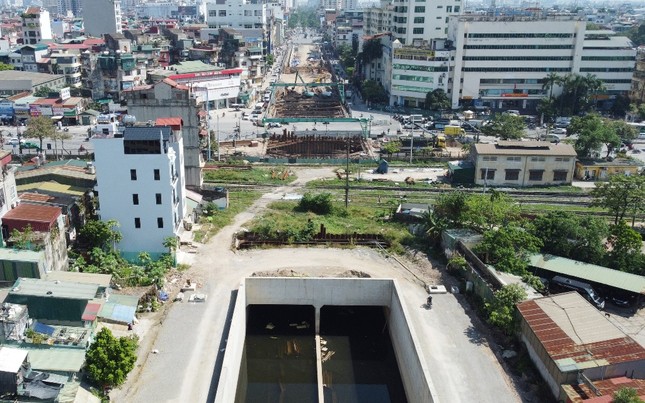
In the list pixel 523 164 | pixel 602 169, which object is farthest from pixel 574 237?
pixel 602 169

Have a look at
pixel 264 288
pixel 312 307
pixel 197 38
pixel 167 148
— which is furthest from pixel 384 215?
pixel 197 38

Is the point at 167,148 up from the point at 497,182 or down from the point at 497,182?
up

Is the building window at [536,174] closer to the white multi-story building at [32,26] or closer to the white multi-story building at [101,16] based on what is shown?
the white multi-story building at [32,26]

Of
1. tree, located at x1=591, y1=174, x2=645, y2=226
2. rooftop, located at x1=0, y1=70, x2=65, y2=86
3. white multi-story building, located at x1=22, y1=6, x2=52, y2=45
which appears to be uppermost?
white multi-story building, located at x1=22, y1=6, x2=52, y2=45

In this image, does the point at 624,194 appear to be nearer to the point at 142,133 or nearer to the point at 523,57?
the point at 142,133

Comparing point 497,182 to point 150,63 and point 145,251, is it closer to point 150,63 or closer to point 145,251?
point 145,251

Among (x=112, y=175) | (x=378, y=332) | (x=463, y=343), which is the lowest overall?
(x=378, y=332)

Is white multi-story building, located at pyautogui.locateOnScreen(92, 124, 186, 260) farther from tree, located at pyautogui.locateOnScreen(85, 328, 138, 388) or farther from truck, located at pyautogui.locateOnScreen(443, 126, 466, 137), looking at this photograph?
truck, located at pyautogui.locateOnScreen(443, 126, 466, 137)

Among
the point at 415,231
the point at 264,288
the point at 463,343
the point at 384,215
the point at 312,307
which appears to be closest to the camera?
the point at 463,343

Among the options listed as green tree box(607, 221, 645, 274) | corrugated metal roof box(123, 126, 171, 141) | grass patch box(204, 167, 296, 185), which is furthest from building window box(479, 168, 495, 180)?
corrugated metal roof box(123, 126, 171, 141)
